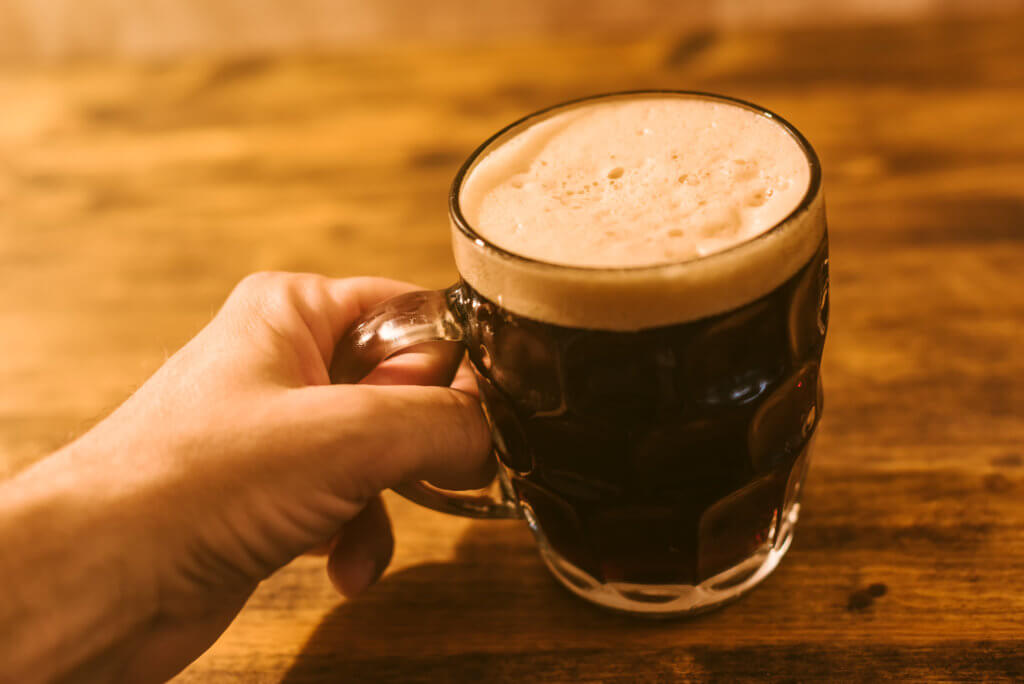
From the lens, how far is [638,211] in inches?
28.3

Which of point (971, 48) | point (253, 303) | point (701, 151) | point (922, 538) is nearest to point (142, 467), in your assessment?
point (253, 303)

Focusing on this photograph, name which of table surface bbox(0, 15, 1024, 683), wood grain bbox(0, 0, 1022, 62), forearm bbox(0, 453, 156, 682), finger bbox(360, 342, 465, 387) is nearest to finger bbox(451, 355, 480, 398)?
finger bbox(360, 342, 465, 387)

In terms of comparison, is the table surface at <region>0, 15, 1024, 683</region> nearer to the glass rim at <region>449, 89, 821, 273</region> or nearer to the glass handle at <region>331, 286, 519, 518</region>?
the glass handle at <region>331, 286, 519, 518</region>

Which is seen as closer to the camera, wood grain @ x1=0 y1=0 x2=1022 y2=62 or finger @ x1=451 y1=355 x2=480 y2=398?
finger @ x1=451 y1=355 x2=480 y2=398

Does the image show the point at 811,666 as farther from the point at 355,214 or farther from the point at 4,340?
the point at 4,340

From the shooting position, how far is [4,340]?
4.40 feet

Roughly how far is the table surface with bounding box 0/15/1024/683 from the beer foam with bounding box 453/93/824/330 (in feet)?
1.04

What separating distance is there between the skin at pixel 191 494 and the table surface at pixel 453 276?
0.18m

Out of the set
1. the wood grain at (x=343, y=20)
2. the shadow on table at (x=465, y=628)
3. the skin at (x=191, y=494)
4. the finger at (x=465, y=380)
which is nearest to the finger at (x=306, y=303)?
the skin at (x=191, y=494)

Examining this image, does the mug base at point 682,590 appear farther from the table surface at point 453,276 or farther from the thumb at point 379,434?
the thumb at point 379,434

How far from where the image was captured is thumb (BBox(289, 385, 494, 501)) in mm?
669

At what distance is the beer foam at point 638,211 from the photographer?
2.09 ft

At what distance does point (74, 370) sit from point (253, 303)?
57 cm

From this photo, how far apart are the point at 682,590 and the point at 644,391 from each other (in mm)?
235
